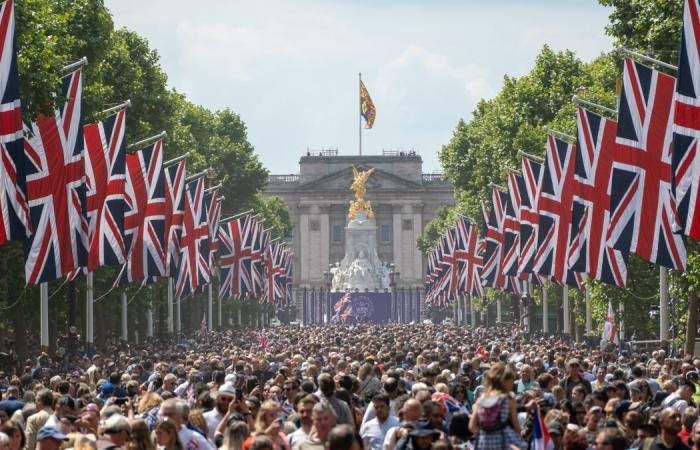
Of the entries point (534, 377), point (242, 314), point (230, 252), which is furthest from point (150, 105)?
point (242, 314)

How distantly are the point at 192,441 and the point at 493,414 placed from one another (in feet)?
11.1

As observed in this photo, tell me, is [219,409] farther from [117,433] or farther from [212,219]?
[212,219]

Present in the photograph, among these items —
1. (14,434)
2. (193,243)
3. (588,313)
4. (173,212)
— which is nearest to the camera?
(14,434)

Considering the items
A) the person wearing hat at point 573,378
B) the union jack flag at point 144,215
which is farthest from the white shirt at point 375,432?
the union jack flag at point 144,215

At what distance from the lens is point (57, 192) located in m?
34.6

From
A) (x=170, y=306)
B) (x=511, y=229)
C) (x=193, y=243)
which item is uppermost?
(x=511, y=229)

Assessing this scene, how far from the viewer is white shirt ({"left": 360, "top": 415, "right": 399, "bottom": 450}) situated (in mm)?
18344

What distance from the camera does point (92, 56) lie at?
56281 millimetres

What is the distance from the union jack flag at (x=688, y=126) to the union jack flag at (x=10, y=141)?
10.1 metres

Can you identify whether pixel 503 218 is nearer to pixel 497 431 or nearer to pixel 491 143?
pixel 491 143

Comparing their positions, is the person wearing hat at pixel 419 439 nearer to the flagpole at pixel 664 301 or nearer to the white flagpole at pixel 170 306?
the flagpole at pixel 664 301

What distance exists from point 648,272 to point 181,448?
4311cm

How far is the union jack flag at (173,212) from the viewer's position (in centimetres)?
5034

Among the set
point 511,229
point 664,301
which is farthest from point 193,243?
point 664,301
